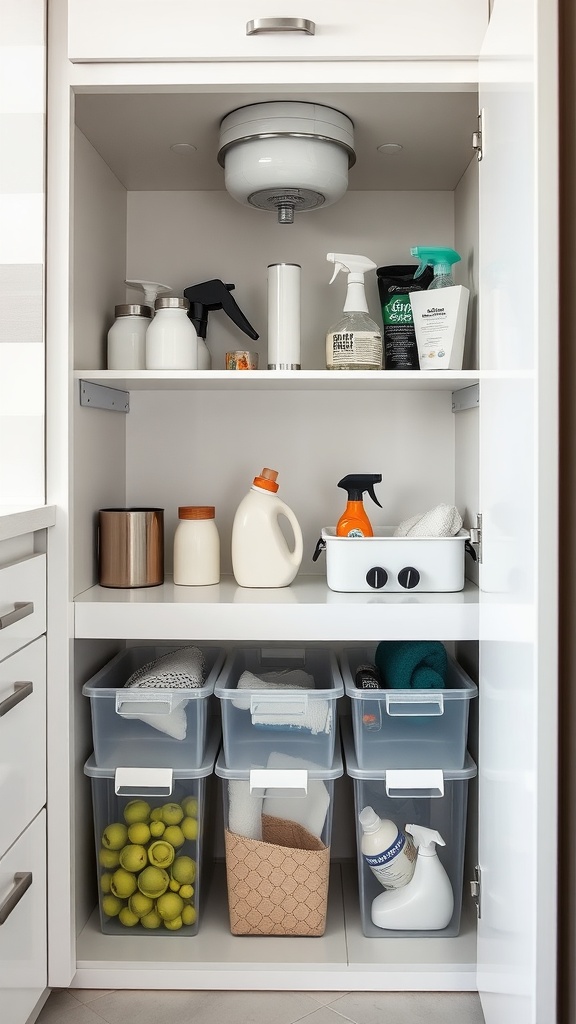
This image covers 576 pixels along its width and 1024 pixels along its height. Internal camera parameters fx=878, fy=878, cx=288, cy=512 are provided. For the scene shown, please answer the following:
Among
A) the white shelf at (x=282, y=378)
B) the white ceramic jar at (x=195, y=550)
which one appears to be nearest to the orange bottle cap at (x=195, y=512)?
the white ceramic jar at (x=195, y=550)

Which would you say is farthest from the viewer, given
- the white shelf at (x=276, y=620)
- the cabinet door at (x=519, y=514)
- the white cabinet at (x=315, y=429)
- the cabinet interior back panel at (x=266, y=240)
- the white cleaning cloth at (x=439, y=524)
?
the cabinet interior back panel at (x=266, y=240)

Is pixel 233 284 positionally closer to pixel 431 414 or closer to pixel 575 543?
pixel 431 414

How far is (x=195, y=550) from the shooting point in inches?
69.7

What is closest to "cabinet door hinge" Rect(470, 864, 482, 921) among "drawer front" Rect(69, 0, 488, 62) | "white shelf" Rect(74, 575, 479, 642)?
"white shelf" Rect(74, 575, 479, 642)

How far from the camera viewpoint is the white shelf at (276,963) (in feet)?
5.10

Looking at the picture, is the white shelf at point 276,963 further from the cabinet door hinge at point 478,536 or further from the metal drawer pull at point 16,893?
the cabinet door hinge at point 478,536

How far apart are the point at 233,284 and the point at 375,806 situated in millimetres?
1131

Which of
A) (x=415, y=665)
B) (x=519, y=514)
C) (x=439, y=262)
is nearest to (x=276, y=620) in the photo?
(x=415, y=665)

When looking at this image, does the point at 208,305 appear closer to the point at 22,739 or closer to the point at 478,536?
the point at 478,536

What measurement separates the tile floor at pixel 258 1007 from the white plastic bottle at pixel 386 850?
19 cm

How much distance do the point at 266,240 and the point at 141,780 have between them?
1192mm

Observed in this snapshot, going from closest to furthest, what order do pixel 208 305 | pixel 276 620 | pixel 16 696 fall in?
pixel 16 696 → pixel 276 620 → pixel 208 305

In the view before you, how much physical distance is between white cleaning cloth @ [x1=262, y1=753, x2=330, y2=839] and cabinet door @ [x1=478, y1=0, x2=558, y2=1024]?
32cm

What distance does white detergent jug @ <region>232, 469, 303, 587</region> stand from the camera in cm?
174
